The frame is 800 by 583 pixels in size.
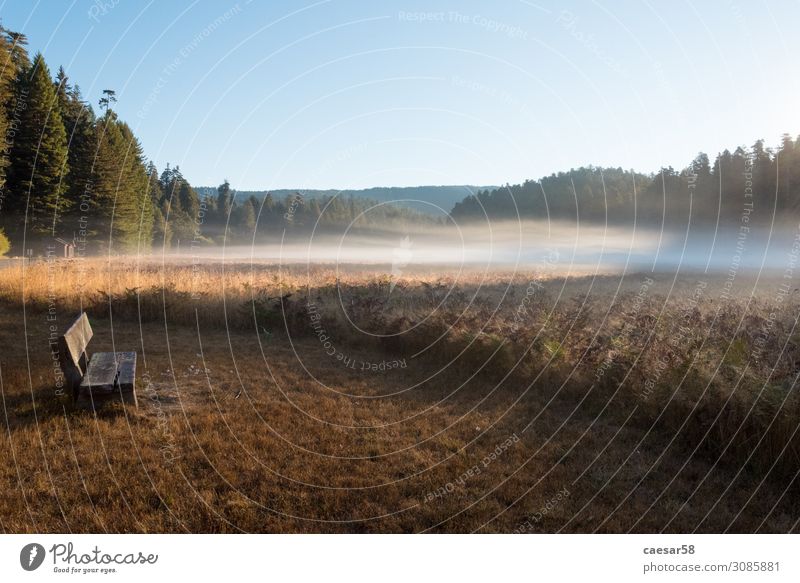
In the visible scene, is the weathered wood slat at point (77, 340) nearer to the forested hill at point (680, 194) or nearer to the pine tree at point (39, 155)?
the forested hill at point (680, 194)

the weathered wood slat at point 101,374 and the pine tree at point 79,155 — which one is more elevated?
the pine tree at point 79,155

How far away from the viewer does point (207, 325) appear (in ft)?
43.8

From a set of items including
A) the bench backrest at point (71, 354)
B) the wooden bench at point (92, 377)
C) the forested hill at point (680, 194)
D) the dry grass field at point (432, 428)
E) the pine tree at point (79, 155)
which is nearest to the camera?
the dry grass field at point (432, 428)

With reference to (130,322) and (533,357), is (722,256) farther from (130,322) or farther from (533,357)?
(130,322)

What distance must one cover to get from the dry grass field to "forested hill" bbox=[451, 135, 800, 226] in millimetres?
7106

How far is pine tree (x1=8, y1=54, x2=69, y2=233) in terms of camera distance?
33.2m

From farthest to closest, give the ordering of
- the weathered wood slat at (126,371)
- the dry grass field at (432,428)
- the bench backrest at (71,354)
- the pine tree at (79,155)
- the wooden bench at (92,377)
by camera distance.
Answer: the pine tree at (79,155)
the weathered wood slat at (126,371)
the wooden bench at (92,377)
the bench backrest at (71,354)
the dry grass field at (432,428)

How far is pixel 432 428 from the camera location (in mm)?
7012

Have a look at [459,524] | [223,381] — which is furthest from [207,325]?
[459,524]

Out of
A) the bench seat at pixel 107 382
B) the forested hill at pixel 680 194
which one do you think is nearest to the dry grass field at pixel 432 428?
the bench seat at pixel 107 382

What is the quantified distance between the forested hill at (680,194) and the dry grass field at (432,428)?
7106 millimetres

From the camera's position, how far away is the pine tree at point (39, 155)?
3322cm

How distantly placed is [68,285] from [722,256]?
154ft

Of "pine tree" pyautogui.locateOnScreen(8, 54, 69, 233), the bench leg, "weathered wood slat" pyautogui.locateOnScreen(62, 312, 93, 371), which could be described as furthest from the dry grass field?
"pine tree" pyautogui.locateOnScreen(8, 54, 69, 233)
